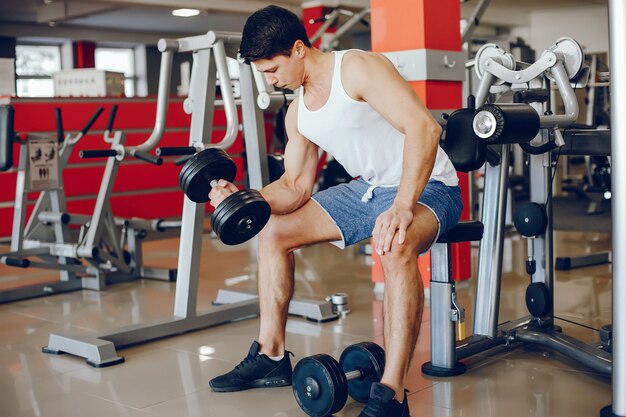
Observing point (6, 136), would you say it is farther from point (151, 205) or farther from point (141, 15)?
point (141, 15)

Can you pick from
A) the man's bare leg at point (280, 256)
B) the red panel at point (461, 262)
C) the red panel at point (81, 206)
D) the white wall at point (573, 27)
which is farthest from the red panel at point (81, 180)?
the white wall at point (573, 27)

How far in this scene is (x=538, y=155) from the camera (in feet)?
9.44

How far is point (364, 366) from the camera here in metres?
2.28

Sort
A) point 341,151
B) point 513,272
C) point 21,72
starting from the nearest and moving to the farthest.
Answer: point 341,151 → point 513,272 → point 21,72

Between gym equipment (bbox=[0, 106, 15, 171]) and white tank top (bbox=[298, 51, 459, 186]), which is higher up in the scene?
gym equipment (bbox=[0, 106, 15, 171])

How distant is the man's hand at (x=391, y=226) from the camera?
2.03 meters

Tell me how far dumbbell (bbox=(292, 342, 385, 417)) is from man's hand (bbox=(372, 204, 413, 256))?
1.20 ft

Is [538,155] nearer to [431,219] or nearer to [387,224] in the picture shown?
[431,219]

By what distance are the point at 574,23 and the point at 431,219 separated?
12.2 m

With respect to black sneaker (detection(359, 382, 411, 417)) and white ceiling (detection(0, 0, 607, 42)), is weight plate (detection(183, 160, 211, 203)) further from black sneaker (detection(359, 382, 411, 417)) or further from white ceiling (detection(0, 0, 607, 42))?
white ceiling (detection(0, 0, 607, 42))

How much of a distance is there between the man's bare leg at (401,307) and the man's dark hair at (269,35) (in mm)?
613

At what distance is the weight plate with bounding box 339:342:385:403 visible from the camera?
2.26 metres

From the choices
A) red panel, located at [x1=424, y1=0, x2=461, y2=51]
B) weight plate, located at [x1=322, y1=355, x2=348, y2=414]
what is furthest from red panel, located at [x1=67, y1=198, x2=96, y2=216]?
weight plate, located at [x1=322, y1=355, x2=348, y2=414]

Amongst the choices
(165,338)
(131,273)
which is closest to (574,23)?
(131,273)
